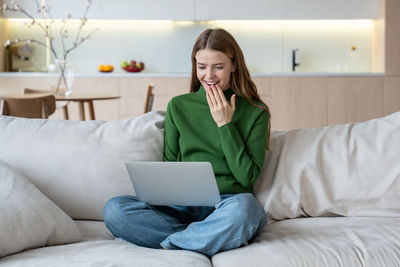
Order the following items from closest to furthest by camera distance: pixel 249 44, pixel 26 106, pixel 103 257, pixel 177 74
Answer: pixel 103 257 → pixel 26 106 → pixel 177 74 → pixel 249 44

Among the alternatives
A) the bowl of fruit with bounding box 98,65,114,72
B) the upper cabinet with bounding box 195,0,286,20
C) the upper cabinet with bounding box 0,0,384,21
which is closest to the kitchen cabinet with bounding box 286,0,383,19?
the upper cabinet with bounding box 0,0,384,21

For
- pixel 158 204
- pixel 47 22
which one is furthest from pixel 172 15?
pixel 158 204

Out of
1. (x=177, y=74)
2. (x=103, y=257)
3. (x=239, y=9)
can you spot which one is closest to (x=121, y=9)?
(x=177, y=74)

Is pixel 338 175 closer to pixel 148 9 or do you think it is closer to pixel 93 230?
pixel 93 230

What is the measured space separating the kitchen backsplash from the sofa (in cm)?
424

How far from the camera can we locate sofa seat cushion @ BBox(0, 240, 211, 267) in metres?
1.61

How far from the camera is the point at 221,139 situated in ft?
6.84

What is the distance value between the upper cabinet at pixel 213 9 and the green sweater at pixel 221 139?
4.12 metres

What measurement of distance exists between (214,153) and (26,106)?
7.54 ft

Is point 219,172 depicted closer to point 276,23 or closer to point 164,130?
point 164,130

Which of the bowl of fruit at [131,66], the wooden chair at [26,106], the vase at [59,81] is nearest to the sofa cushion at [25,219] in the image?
the wooden chair at [26,106]

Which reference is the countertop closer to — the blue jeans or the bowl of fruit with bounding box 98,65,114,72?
the bowl of fruit with bounding box 98,65,114,72

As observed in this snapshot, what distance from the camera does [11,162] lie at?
219 centimetres

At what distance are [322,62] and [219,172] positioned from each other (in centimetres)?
476
